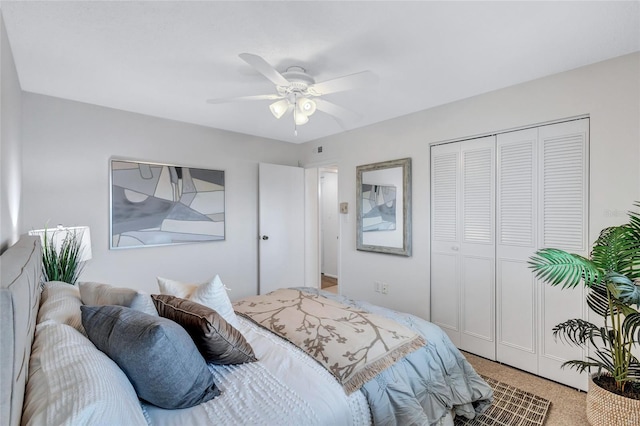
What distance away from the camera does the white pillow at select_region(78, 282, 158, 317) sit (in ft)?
4.52

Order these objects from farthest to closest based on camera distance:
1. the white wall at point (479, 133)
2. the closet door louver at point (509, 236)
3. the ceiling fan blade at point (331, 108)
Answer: the closet door louver at point (509, 236), the ceiling fan blade at point (331, 108), the white wall at point (479, 133)

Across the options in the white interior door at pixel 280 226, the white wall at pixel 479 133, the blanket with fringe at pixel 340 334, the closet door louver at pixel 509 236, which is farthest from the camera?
the white interior door at pixel 280 226

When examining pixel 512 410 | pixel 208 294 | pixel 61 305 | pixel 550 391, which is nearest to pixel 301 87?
pixel 208 294

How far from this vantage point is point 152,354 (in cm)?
102

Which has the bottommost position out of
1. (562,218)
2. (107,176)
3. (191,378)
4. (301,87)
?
(191,378)

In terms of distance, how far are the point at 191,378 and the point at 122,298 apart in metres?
0.56

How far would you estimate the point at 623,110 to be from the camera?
2.09 meters

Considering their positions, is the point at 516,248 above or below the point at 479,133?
below

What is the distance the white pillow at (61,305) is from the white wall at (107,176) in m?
1.34

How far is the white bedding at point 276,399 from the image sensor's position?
1084mm

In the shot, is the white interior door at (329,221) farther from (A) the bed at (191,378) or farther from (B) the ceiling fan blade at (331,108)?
(A) the bed at (191,378)

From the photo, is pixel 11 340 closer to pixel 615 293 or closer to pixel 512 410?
pixel 615 293

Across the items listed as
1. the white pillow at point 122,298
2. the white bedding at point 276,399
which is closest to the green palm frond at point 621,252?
the white bedding at point 276,399

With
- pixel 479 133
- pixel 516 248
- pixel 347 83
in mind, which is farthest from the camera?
pixel 479 133
